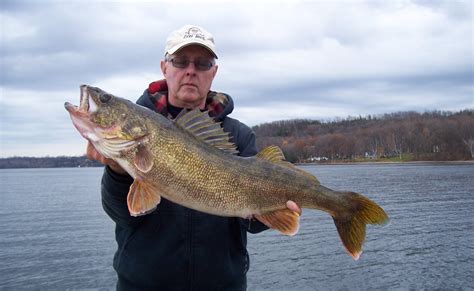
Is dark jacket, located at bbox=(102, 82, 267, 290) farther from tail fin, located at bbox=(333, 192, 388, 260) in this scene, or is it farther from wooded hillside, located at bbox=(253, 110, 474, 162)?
wooded hillside, located at bbox=(253, 110, 474, 162)

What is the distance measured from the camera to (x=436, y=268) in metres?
17.0

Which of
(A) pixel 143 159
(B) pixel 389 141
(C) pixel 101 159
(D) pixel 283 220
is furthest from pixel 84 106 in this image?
(B) pixel 389 141

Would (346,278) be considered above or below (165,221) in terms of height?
below

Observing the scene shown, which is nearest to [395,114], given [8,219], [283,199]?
[8,219]

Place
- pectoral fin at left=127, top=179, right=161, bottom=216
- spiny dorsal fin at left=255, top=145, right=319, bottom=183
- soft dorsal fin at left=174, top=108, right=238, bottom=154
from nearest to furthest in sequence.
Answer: pectoral fin at left=127, top=179, right=161, bottom=216, soft dorsal fin at left=174, top=108, right=238, bottom=154, spiny dorsal fin at left=255, top=145, right=319, bottom=183

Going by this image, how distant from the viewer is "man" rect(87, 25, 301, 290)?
167 inches

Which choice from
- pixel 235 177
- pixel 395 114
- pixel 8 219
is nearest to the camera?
pixel 235 177

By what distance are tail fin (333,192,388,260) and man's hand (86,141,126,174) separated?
8.03 feet

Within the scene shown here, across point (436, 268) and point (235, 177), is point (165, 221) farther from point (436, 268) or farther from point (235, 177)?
point (436, 268)

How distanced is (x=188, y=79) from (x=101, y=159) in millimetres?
1306

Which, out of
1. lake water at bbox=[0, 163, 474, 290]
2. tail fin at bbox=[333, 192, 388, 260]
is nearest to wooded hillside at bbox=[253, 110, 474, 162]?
lake water at bbox=[0, 163, 474, 290]

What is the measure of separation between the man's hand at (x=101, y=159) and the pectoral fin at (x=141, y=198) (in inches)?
11.2

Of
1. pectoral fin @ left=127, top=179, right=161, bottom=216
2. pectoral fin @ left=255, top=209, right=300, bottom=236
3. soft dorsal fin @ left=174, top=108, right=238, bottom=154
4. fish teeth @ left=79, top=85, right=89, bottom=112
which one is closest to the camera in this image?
pectoral fin @ left=127, top=179, right=161, bottom=216

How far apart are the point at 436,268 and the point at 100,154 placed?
55.7 feet
